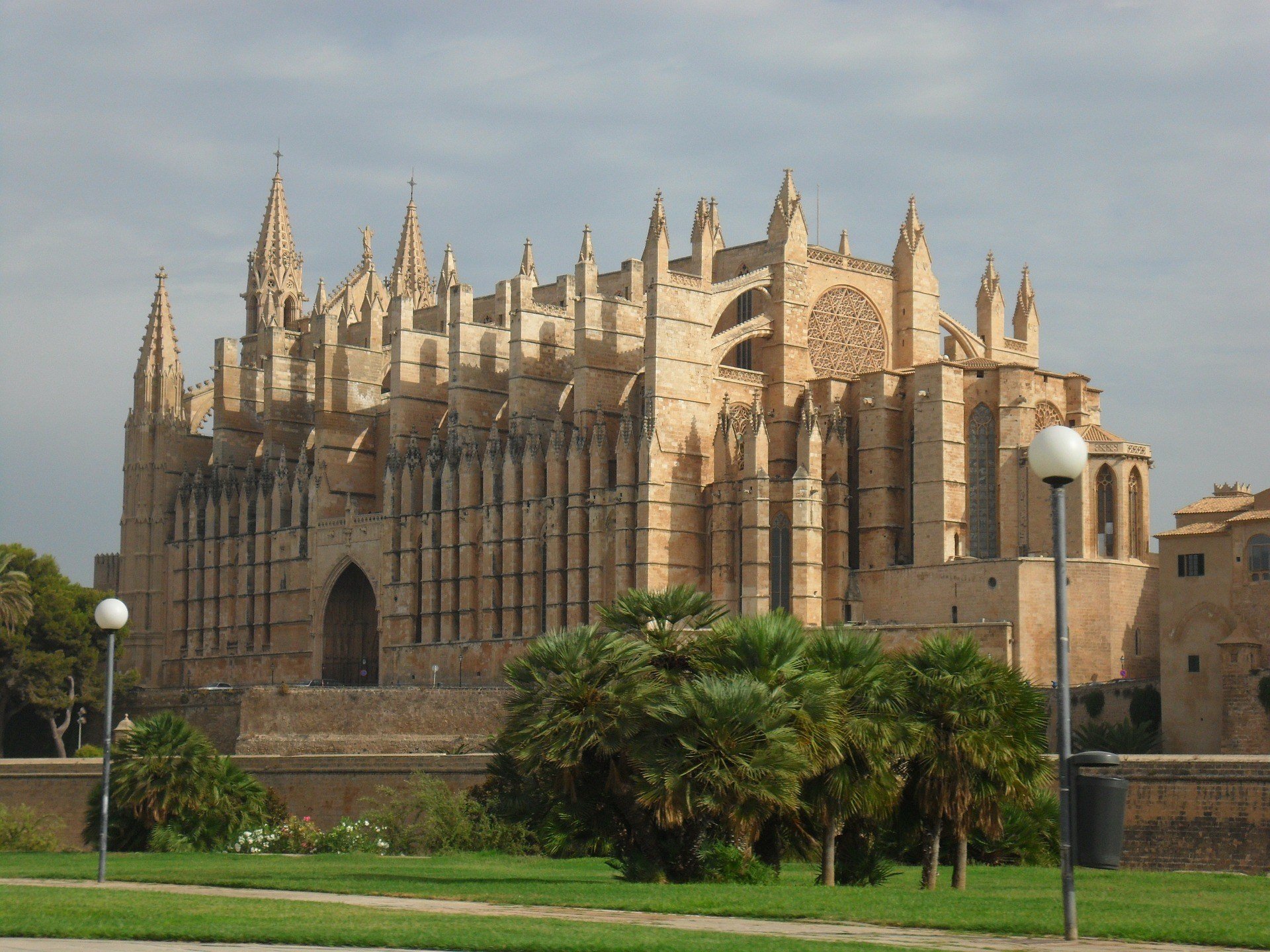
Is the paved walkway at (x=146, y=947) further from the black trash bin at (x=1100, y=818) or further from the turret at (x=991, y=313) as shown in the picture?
the turret at (x=991, y=313)

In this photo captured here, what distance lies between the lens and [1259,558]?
4147 centimetres

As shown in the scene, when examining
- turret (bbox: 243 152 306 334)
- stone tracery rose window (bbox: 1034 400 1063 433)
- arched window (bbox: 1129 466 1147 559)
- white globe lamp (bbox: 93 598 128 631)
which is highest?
turret (bbox: 243 152 306 334)

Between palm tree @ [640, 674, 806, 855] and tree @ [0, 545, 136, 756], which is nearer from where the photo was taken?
palm tree @ [640, 674, 806, 855]

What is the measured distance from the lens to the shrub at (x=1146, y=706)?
43.4 meters

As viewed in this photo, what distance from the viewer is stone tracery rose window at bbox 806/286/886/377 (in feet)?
190

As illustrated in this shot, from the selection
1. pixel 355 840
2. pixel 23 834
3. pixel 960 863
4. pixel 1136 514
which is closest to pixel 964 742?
pixel 960 863

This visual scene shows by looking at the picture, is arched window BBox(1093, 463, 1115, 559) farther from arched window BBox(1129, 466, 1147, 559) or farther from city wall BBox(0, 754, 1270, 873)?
city wall BBox(0, 754, 1270, 873)

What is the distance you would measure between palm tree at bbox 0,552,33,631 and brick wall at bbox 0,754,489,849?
1488 centimetres

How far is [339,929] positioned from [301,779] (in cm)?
2764

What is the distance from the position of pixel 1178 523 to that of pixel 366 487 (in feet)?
103

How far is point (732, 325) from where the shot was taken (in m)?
58.4

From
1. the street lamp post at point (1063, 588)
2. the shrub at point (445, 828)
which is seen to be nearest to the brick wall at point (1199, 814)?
the shrub at point (445, 828)

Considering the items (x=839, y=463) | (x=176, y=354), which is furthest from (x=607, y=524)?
(x=176, y=354)

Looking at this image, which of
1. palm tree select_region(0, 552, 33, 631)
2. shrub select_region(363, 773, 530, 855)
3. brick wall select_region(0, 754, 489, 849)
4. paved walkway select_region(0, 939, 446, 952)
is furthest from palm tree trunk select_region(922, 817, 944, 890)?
palm tree select_region(0, 552, 33, 631)
